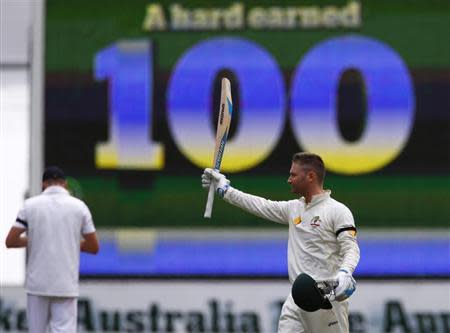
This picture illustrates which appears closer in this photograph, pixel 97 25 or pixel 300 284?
pixel 300 284

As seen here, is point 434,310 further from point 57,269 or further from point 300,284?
point 300,284

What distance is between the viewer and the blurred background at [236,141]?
1513 cm

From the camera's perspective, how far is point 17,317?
15391 mm

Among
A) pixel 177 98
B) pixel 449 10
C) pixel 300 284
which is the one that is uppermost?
pixel 449 10

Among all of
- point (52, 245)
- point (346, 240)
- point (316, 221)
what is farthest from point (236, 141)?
point (346, 240)

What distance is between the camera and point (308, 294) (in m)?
8.99

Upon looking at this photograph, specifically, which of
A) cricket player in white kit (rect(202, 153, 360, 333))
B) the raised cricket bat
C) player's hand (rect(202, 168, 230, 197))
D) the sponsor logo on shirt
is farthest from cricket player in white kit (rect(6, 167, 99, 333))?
the sponsor logo on shirt

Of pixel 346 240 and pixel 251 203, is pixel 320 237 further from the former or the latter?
pixel 251 203

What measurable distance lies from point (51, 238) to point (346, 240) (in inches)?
130

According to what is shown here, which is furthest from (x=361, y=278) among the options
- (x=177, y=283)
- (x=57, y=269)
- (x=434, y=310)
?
(x=57, y=269)

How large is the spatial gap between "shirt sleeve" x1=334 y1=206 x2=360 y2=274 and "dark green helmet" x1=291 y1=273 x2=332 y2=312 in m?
0.22

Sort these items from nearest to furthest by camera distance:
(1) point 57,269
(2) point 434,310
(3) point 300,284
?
1. (3) point 300,284
2. (1) point 57,269
3. (2) point 434,310

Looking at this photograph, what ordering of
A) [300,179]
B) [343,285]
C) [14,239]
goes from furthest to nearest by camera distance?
[14,239] → [300,179] → [343,285]

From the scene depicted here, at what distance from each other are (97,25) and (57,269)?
4302 millimetres
